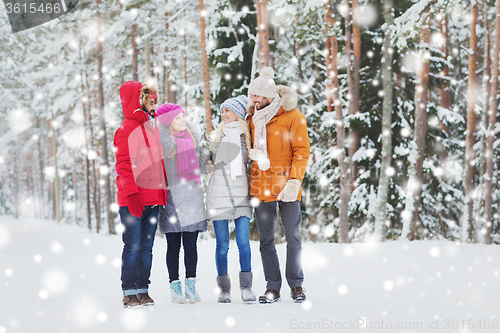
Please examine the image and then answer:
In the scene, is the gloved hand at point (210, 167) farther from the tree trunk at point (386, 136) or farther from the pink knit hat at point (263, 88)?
the tree trunk at point (386, 136)

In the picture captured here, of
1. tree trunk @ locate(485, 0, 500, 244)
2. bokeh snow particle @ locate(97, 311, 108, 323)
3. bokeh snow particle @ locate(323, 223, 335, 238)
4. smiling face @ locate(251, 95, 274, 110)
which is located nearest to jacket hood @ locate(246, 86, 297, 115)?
smiling face @ locate(251, 95, 274, 110)

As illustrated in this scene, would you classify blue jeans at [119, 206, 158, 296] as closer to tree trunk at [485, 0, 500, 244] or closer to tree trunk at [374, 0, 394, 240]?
tree trunk at [374, 0, 394, 240]

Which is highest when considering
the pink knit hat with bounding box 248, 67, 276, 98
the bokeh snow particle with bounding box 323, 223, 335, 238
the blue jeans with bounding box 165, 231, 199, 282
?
the pink knit hat with bounding box 248, 67, 276, 98

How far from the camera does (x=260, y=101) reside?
4.42 m

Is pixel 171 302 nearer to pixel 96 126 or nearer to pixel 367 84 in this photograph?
pixel 367 84

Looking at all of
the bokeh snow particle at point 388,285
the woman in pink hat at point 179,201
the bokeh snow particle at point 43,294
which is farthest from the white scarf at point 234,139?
the bokeh snow particle at point 43,294

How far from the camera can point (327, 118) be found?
11.7 meters

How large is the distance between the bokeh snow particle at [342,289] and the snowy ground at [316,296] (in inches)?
0.5

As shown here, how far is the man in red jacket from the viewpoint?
3.81 metres

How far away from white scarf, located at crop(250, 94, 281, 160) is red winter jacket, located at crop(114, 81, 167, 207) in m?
1.01

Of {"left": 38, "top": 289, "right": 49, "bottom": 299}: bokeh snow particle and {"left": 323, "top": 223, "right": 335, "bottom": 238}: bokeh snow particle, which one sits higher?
{"left": 38, "top": 289, "right": 49, "bottom": 299}: bokeh snow particle

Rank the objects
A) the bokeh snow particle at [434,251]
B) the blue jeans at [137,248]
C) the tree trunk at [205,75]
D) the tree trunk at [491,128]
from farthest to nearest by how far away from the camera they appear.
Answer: the tree trunk at [491,128] < the tree trunk at [205,75] < the bokeh snow particle at [434,251] < the blue jeans at [137,248]

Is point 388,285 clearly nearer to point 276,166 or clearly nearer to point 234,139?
point 276,166

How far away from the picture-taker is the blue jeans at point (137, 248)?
12.8 feet
